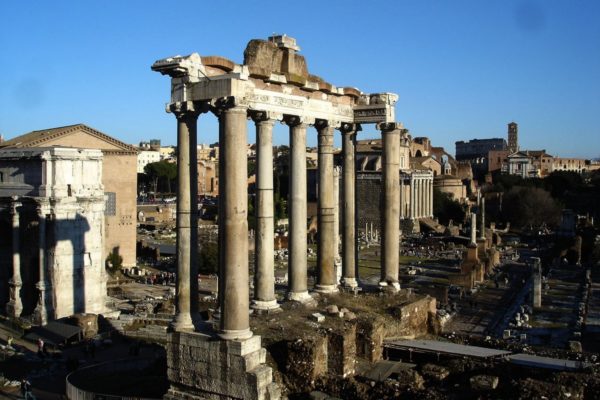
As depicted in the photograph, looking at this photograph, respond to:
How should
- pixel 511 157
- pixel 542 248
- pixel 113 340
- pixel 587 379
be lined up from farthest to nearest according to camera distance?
pixel 511 157
pixel 542 248
pixel 113 340
pixel 587 379

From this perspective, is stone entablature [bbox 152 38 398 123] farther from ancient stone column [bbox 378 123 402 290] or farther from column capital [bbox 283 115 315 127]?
ancient stone column [bbox 378 123 402 290]

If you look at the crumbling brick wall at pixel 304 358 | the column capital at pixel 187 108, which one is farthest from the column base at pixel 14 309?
the crumbling brick wall at pixel 304 358

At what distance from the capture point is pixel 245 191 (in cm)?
1125

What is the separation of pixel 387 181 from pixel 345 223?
1.55 m

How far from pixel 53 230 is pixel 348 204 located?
48.2 feet

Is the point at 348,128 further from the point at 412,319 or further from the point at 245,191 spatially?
the point at 245,191

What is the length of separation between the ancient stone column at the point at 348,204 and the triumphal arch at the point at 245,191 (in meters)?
0.47

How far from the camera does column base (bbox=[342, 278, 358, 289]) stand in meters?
16.3

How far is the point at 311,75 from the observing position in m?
15.4

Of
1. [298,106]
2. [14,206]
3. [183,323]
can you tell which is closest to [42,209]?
[14,206]

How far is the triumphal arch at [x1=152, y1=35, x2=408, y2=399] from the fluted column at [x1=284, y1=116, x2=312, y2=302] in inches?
0.9

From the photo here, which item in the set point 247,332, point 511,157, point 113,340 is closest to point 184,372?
point 247,332

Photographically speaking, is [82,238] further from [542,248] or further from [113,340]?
[542,248]

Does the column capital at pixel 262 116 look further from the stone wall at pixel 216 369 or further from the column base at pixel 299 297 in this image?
the stone wall at pixel 216 369
